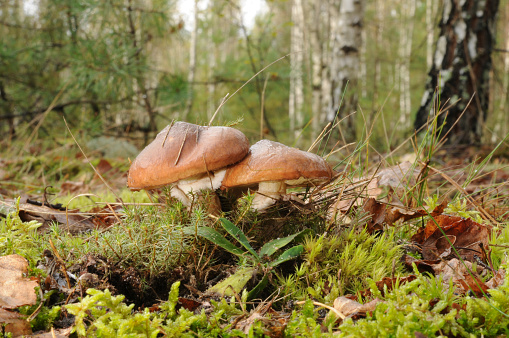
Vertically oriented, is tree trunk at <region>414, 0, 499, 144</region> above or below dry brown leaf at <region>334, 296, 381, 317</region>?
above

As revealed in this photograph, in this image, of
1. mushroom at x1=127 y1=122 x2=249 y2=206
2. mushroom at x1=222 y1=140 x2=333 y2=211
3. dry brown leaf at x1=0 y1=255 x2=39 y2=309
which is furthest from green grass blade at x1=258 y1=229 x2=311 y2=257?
dry brown leaf at x1=0 y1=255 x2=39 y2=309

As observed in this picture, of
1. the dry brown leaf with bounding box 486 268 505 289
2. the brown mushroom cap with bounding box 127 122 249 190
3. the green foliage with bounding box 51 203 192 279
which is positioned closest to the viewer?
the dry brown leaf with bounding box 486 268 505 289

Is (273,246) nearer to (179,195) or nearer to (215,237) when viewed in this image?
(215,237)

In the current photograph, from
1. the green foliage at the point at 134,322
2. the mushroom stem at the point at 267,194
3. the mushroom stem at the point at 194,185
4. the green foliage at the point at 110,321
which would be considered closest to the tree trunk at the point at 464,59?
the mushroom stem at the point at 267,194

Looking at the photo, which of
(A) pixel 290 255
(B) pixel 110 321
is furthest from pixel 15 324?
(A) pixel 290 255

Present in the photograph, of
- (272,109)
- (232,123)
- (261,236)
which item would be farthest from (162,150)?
(272,109)

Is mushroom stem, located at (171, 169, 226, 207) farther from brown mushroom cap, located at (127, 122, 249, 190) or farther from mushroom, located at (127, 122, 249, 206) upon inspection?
brown mushroom cap, located at (127, 122, 249, 190)

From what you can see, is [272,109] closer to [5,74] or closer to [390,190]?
[5,74]
